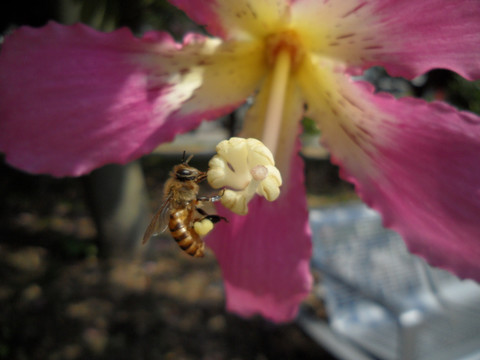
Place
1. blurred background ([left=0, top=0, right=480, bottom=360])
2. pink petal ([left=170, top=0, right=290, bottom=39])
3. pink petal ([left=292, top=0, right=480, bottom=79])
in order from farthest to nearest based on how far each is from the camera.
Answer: blurred background ([left=0, top=0, right=480, bottom=360]) → pink petal ([left=170, top=0, right=290, bottom=39]) → pink petal ([left=292, top=0, right=480, bottom=79])

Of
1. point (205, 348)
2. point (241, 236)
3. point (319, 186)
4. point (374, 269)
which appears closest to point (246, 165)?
point (241, 236)

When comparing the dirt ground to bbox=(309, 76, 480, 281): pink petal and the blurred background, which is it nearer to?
the blurred background

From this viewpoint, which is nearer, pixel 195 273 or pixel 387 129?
pixel 387 129

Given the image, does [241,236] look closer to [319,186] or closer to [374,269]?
[374,269]

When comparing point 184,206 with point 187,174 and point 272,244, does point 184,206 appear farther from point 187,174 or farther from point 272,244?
point 272,244

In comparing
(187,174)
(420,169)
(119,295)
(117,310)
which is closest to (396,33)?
(420,169)

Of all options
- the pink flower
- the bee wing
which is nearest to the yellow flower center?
the pink flower
